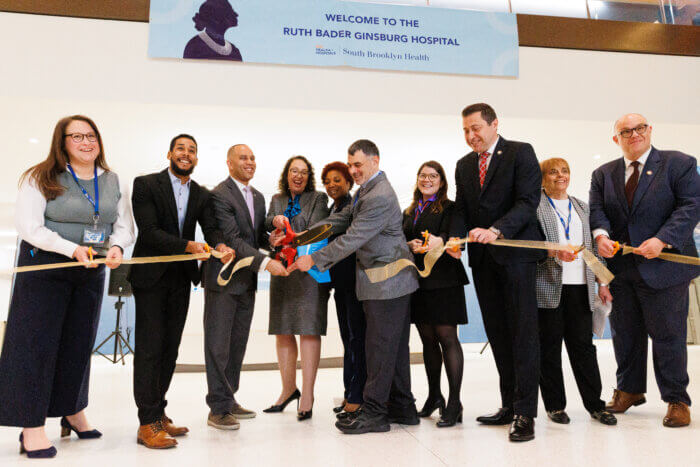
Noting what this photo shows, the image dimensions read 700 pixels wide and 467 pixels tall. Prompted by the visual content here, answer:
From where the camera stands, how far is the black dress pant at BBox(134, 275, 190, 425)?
2.63 metres

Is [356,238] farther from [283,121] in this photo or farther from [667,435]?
[283,121]

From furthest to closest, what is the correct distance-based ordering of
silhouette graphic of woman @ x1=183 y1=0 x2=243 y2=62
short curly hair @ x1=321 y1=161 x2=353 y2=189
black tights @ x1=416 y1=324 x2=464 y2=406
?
silhouette graphic of woman @ x1=183 y1=0 x2=243 y2=62 < short curly hair @ x1=321 y1=161 x2=353 y2=189 < black tights @ x1=416 y1=324 x2=464 y2=406

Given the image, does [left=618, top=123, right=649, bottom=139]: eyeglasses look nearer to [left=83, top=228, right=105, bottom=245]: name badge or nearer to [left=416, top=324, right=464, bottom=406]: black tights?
[left=416, top=324, right=464, bottom=406]: black tights

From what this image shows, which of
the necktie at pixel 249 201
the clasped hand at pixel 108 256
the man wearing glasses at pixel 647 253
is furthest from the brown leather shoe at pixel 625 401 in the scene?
the clasped hand at pixel 108 256

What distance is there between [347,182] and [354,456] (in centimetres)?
182

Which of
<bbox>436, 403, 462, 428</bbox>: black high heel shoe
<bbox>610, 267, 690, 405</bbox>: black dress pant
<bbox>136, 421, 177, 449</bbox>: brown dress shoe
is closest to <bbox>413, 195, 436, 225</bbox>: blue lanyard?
<bbox>436, 403, 462, 428</bbox>: black high heel shoe

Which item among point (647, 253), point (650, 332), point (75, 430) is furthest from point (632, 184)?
point (75, 430)

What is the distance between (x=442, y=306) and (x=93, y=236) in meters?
1.95

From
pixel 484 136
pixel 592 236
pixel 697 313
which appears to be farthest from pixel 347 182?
pixel 697 313

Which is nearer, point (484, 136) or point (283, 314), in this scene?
point (484, 136)

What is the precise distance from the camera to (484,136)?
2.89m

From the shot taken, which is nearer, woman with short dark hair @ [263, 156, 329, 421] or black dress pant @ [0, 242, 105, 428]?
black dress pant @ [0, 242, 105, 428]

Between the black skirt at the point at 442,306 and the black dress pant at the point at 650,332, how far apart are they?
1.00m

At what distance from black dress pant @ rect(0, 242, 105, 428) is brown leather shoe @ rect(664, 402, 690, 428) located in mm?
3129
